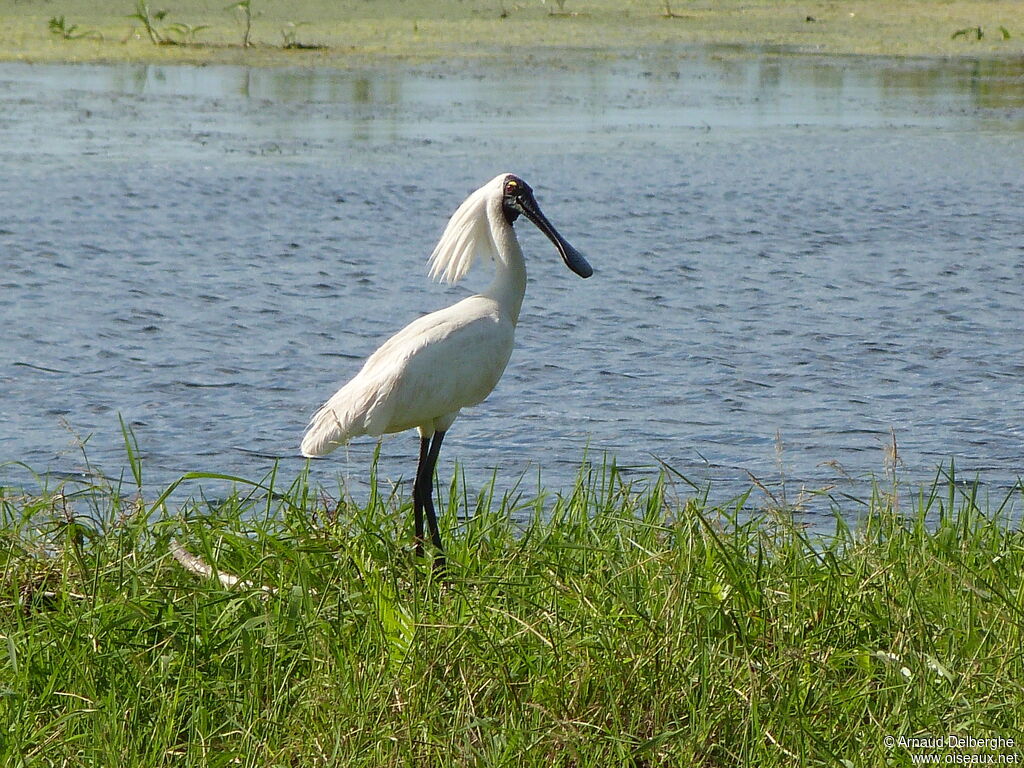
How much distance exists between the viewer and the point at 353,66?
19.7 meters

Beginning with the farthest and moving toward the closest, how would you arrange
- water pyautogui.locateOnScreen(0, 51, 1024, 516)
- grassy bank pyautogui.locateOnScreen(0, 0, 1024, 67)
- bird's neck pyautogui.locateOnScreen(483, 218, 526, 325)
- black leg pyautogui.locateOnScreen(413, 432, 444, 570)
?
1. grassy bank pyautogui.locateOnScreen(0, 0, 1024, 67)
2. water pyautogui.locateOnScreen(0, 51, 1024, 516)
3. bird's neck pyautogui.locateOnScreen(483, 218, 526, 325)
4. black leg pyautogui.locateOnScreen(413, 432, 444, 570)

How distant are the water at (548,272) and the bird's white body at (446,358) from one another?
0.38 meters

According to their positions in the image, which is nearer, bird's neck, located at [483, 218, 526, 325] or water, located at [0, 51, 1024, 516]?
bird's neck, located at [483, 218, 526, 325]

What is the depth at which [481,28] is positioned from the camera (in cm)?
2384

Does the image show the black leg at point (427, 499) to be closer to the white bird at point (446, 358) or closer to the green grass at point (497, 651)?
the white bird at point (446, 358)

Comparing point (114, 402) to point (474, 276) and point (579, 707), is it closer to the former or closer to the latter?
point (474, 276)

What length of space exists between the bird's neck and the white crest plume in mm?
46

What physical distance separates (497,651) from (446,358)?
155 cm

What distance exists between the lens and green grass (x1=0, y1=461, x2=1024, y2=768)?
10.3 ft

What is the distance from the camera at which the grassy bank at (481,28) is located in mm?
20672

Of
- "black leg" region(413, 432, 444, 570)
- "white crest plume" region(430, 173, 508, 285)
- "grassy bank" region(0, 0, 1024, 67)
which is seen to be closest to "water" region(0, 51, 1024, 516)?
"black leg" region(413, 432, 444, 570)

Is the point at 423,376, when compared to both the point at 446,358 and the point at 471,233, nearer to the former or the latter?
the point at 446,358

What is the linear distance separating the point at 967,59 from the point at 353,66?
8685 mm

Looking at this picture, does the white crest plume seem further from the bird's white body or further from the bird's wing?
the bird's wing
